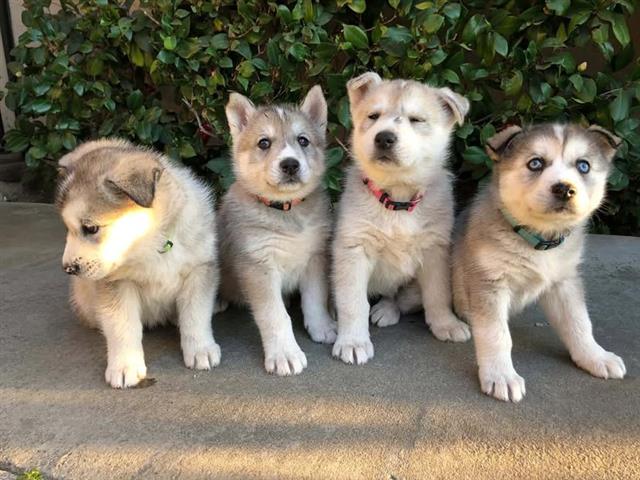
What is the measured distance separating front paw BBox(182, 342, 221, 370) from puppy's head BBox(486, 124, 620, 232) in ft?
5.95

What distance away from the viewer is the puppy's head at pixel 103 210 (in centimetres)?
290

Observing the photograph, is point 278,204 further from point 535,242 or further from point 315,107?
point 535,242

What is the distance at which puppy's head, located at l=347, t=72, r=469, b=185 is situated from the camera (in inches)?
133

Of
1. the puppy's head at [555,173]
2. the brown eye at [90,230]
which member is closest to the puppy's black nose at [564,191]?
the puppy's head at [555,173]

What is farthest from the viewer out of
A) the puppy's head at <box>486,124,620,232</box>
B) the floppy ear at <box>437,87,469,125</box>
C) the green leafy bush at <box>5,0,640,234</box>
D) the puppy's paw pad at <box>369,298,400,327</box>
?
the green leafy bush at <box>5,0,640,234</box>

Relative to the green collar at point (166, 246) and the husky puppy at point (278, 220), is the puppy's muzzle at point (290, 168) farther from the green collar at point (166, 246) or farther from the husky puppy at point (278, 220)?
the green collar at point (166, 246)

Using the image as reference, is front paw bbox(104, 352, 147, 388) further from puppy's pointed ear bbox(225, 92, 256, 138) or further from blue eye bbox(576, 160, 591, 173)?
blue eye bbox(576, 160, 591, 173)

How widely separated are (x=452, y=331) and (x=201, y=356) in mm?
1496

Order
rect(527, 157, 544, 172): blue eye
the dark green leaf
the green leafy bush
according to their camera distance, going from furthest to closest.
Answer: the dark green leaf < the green leafy bush < rect(527, 157, 544, 172): blue eye

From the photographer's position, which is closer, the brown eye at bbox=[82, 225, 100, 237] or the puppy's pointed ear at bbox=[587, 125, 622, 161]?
the brown eye at bbox=[82, 225, 100, 237]

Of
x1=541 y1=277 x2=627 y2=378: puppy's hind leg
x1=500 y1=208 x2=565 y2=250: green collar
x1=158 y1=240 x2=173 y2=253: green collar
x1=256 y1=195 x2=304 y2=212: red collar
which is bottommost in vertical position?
x1=541 y1=277 x2=627 y2=378: puppy's hind leg

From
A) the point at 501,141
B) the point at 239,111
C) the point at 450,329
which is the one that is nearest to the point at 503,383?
the point at 450,329

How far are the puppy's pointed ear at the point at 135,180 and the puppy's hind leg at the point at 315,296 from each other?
119 cm

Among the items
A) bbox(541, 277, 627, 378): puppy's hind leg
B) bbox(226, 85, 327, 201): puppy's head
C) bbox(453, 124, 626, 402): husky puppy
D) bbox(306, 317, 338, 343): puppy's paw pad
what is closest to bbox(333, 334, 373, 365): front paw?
bbox(306, 317, 338, 343): puppy's paw pad
